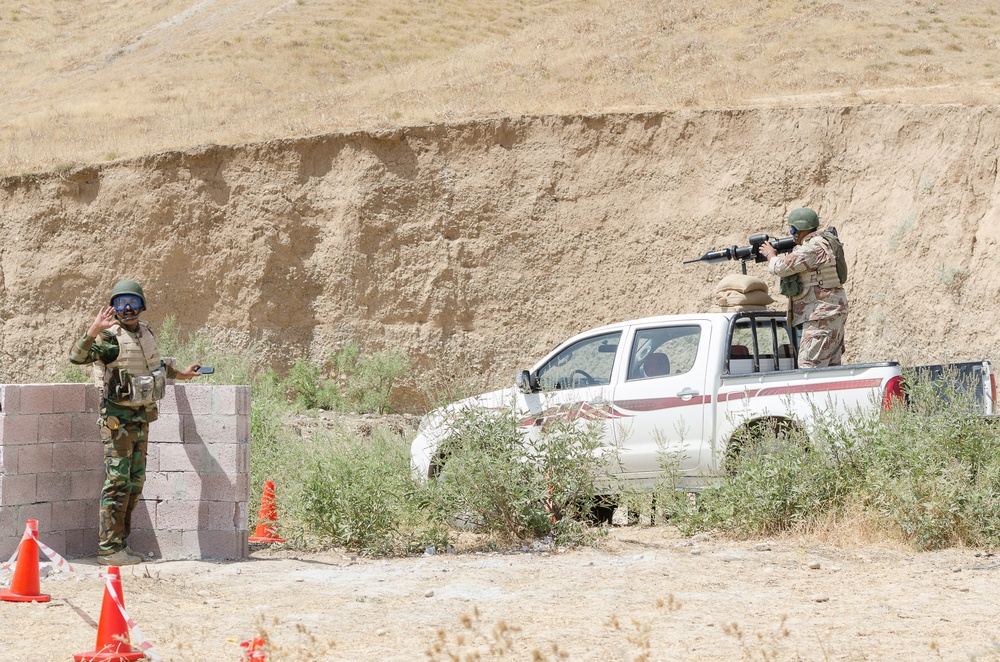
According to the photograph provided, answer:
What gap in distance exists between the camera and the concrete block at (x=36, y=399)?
7645 millimetres

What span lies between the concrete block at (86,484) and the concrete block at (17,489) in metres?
0.32

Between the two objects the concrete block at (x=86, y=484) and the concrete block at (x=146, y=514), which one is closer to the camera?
the concrete block at (x=86, y=484)

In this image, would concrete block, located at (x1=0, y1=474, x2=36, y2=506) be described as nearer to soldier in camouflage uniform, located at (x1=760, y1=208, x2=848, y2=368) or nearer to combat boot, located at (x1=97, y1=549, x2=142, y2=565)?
→ combat boot, located at (x1=97, y1=549, x2=142, y2=565)

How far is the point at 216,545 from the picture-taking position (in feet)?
26.4

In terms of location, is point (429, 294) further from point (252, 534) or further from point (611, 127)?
point (252, 534)

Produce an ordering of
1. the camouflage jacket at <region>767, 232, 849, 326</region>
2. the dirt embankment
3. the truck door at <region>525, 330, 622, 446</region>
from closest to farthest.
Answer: the truck door at <region>525, 330, 622, 446</region> → the camouflage jacket at <region>767, 232, 849, 326</region> → the dirt embankment

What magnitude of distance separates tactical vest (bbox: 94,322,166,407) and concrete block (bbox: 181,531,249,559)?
1133 millimetres

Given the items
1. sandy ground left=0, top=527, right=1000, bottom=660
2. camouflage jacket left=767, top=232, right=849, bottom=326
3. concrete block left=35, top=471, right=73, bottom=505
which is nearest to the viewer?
sandy ground left=0, top=527, right=1000, bottom=660

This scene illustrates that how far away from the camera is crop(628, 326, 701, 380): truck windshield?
9086mm

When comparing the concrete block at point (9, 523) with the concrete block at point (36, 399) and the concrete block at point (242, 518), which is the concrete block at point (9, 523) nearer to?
the concrete block at point (36, 399)

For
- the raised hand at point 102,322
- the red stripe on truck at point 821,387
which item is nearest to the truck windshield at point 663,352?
the red stripe on truck at point 821,387

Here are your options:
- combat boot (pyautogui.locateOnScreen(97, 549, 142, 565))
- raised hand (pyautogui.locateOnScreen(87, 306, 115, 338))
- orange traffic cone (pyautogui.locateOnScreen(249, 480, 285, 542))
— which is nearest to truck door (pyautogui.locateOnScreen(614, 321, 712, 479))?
orange traffic cone (pyautogui.locateOnScreen(249, 480, 285, 542))

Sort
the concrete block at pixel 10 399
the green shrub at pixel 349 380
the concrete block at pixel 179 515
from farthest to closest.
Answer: the green shrub at pixel 349 380, the concrete block at pixel 179 515, the concrete block at pixel 10 399

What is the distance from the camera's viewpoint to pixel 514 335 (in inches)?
704
